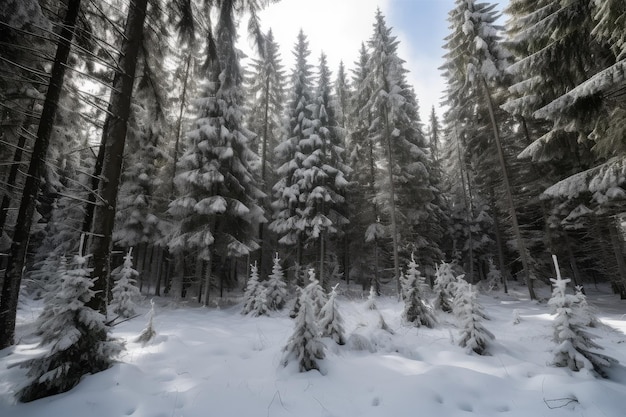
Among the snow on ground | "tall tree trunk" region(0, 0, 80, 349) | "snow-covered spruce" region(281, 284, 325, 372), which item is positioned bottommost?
the snow on ground

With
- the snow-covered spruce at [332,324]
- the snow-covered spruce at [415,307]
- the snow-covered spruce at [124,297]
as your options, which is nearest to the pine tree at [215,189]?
the snow-covered spruce at [124,297]

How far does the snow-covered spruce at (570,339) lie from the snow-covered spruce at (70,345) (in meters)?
7.85

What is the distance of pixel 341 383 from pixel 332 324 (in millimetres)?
1907

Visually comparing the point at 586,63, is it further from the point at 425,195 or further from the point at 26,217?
the point at 26,217

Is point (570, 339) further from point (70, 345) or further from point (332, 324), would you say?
point (70, 345)

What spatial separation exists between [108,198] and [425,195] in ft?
60.5

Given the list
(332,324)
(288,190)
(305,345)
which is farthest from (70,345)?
(288,190)

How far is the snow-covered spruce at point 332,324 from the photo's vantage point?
6.68 m

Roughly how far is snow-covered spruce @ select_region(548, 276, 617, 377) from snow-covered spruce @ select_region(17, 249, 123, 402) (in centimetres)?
785

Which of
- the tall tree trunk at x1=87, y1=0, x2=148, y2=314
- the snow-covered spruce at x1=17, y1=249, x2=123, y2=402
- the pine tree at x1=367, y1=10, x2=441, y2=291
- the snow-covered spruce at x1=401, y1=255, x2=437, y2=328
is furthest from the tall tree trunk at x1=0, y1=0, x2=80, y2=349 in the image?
the pine tree at x1=367, y1=10, x2=441, y2=291

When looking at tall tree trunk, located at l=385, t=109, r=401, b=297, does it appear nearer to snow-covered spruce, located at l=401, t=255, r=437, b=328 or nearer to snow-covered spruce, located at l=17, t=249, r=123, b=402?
snow-covered spruce, located at l=401, t=255, r=437, b=328

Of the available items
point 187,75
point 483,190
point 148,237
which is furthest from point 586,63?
point 148,237

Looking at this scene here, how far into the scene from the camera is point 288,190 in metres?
18.1

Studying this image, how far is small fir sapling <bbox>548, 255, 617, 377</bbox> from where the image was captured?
4922 millimetres
